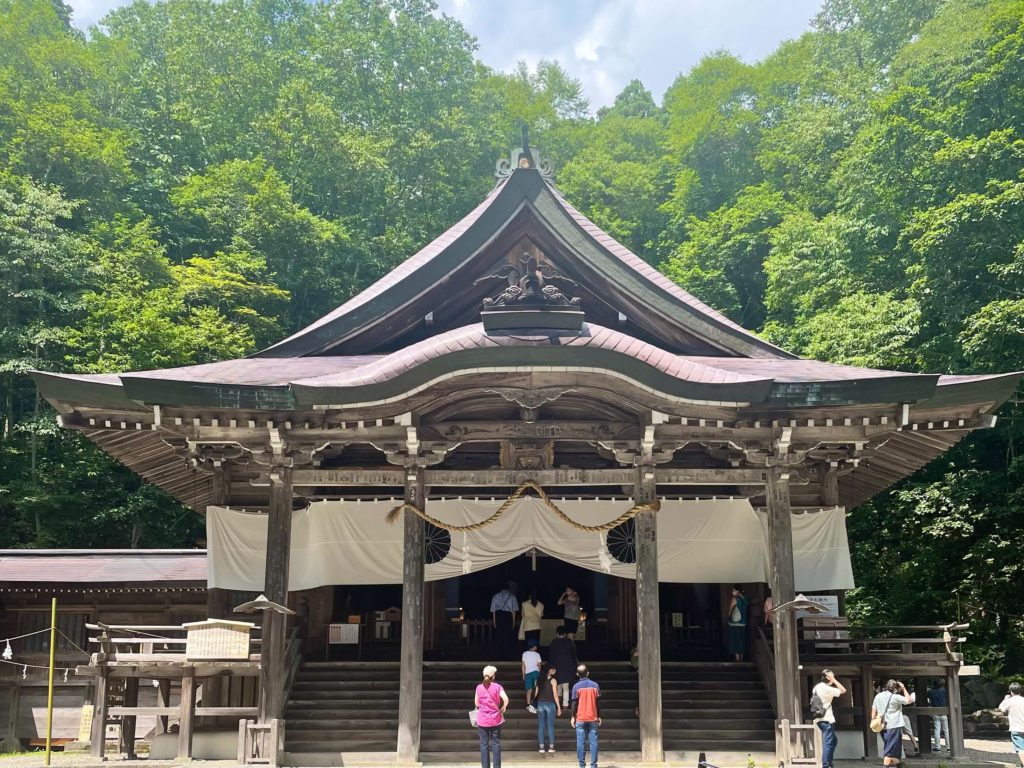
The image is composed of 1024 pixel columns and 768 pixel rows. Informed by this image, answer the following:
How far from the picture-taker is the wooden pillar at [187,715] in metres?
11.1

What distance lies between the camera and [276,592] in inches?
443

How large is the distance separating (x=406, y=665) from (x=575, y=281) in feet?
19.0

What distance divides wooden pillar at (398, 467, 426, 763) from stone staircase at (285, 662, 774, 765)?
0.54m

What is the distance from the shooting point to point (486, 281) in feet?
44.9

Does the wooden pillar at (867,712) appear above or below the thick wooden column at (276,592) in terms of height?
below

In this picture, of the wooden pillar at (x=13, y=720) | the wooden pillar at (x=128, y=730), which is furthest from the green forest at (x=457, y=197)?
the wooden pillar at (x=128, y=730)

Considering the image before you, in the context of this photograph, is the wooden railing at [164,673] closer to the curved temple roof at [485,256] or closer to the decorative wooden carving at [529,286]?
the curved temple roof at [485,256]

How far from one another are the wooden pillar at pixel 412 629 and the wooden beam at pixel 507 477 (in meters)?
0.34

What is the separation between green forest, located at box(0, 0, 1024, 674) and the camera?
23.3 m

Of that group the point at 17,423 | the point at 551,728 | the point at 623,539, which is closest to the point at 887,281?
the point at 623,539

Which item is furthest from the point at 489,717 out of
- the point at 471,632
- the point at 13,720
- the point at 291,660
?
the point at 13,720

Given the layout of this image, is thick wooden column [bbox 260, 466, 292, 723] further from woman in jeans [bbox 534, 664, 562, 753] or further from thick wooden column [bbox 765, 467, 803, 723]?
thick wooden column [bbox 765, 467, 803, 723]

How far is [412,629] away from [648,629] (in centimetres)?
269

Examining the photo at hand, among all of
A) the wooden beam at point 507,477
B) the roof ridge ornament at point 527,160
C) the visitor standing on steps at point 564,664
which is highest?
the roof ridge ornament at point 527,160
